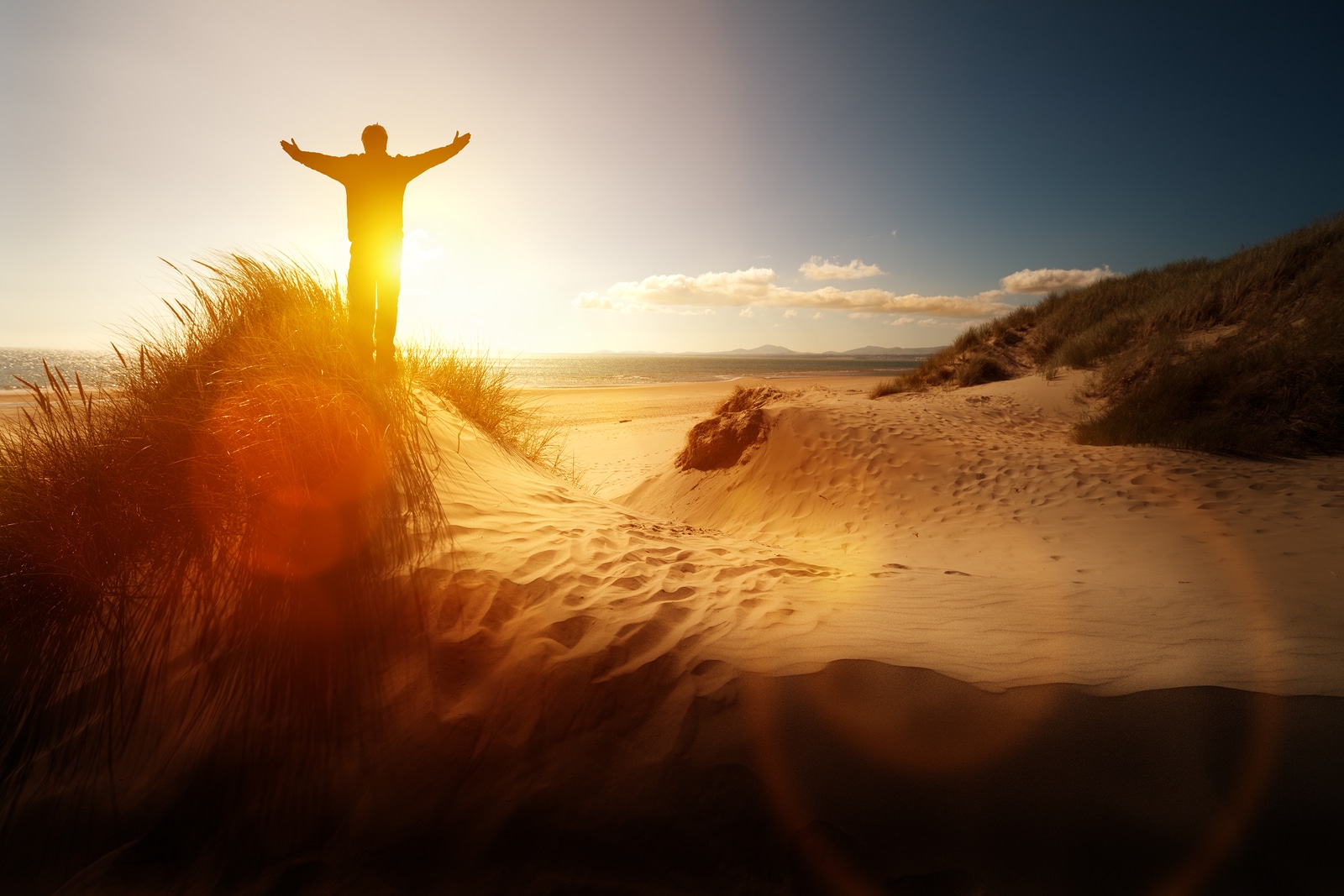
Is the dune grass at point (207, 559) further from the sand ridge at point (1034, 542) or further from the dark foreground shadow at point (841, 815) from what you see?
the sand ridge at point (1034, 542)

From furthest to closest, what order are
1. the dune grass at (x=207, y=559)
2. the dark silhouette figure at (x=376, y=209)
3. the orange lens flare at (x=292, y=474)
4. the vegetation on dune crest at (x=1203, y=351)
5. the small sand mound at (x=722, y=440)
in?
the small sand mound at (x=722, y=440), the vegetation on dune crest at (x=1203, y=351), the dark silhouette figure at (x=376, y=209), the orange lens flare at (x=292, y=474), the dune grass at (x=207, y=559)

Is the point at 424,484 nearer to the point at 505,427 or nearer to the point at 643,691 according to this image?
the point at 643,691

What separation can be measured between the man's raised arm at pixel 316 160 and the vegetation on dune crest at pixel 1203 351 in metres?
9.94

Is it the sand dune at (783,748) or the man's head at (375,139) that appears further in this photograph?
the man's head at (375,139)

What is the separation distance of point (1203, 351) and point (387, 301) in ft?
38.4

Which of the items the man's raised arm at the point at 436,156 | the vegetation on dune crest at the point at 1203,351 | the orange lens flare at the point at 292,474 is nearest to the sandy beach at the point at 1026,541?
the vegetation on dune crest at the point at 1203,351

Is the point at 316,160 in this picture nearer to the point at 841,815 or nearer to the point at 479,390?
the point at 479,390

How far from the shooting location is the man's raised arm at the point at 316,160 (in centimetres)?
469

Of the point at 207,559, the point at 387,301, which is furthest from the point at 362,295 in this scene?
the point at 207,559

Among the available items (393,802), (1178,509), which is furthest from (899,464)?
(393,802)

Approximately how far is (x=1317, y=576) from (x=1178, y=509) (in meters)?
1.93

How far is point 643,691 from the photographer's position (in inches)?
87.6

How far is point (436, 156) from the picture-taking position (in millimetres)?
4789

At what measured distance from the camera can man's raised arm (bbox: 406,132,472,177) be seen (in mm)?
4750
